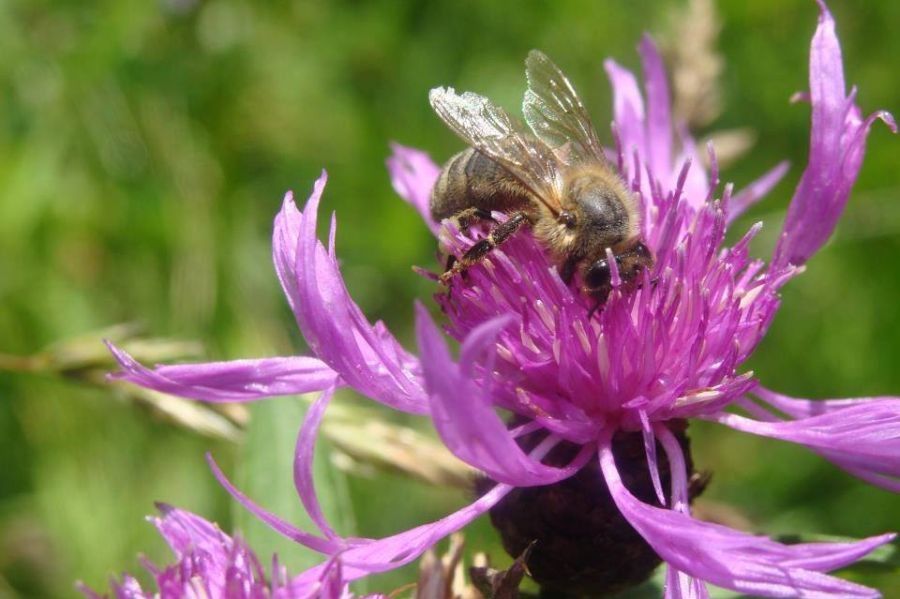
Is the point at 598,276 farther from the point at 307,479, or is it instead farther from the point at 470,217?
the point at 307,479

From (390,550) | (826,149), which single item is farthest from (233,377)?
(826,149)

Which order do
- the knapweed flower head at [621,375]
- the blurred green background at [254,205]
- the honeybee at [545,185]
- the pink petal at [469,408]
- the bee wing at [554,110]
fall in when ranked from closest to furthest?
the pink petal at [469,408] < the knapweed flower head at [621,375] < the honeybee at [545,185] < the bee wing at [554,110] < the blurred green background at [254,205]

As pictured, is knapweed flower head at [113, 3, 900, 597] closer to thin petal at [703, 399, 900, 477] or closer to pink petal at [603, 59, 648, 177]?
thin petal at [703, 399, 900, 477]

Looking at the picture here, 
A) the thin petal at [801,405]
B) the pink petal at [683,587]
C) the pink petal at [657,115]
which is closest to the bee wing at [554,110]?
the pink petal at [657,115]

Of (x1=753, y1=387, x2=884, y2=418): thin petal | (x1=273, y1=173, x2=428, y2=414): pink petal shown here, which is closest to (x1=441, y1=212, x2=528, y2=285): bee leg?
(x1=273, y1=173, x2=428, y2=414): pink petal

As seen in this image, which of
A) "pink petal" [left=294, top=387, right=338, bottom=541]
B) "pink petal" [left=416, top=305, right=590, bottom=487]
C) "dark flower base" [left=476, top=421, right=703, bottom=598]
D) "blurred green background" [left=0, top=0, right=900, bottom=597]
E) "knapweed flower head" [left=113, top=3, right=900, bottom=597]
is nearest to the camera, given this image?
"pink petal" [left=416, top=305, right=590, bottom=487]

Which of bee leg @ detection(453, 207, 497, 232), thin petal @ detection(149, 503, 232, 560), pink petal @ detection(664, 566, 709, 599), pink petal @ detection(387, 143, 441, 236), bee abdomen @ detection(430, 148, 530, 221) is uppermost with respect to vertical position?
pink petal @ detection(387, 143, 441, 236)

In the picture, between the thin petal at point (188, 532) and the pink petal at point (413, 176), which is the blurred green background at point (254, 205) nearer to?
the pink petal at point (413, 176)

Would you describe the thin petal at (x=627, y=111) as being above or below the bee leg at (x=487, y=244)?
above
